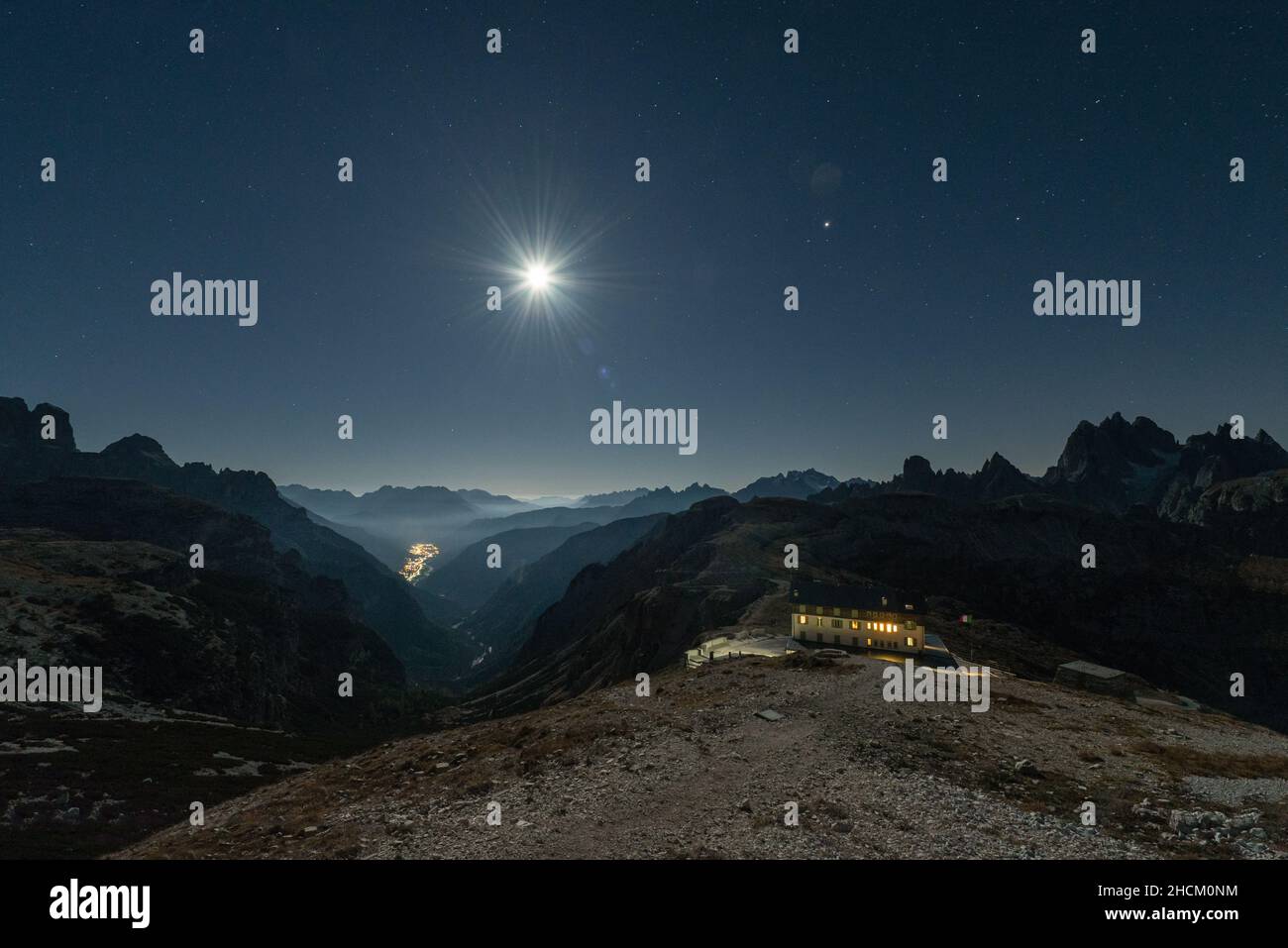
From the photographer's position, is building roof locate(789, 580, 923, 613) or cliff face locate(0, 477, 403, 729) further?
cliff face locate(0, 477, 403, 729)

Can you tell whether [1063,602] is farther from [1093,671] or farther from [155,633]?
[155,633]

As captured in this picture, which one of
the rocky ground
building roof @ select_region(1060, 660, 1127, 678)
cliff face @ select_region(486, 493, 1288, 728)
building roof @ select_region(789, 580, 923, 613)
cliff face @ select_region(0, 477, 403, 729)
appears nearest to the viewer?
the rocky ground

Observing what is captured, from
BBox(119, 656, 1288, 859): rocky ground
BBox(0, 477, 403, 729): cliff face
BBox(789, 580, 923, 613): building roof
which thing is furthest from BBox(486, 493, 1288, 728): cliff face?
BBox(119, 656, 1288, 859): rocky ground

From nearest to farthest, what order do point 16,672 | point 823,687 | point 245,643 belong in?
1. point 823,687
2. point 16,672
3. point 245,643

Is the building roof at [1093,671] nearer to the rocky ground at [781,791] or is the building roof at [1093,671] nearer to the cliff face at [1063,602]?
the rocky ground at [781,791]

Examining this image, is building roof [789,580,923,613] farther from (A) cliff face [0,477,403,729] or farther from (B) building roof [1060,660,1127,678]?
(A) cliff face [0,477,403,729]
